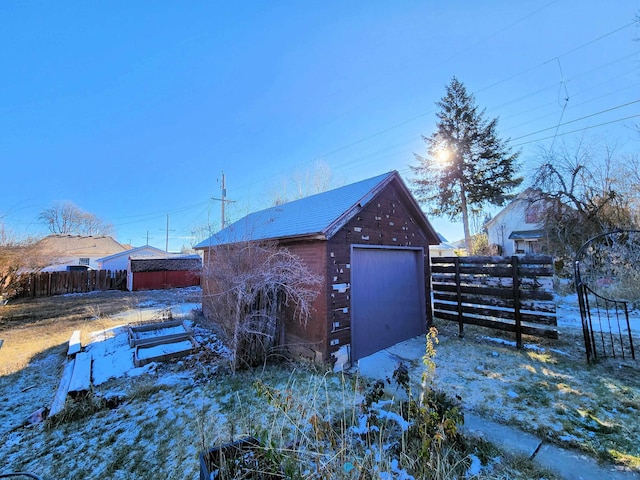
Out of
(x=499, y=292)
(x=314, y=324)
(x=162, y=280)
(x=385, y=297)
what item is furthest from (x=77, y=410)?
(x=162, y=280)

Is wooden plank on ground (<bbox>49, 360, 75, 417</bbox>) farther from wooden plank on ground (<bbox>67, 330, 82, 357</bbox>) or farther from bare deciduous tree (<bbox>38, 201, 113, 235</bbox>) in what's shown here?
bare deciduous tree (<bbox>38, 201, 113, 235</bbox>)

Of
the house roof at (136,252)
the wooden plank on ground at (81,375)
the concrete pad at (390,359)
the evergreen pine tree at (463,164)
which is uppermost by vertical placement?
the evergreen pine tree at (463,164)

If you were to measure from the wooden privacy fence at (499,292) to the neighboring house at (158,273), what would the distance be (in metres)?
15.2

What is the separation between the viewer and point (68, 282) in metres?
16.7

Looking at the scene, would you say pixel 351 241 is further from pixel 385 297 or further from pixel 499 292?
pixel 499 292

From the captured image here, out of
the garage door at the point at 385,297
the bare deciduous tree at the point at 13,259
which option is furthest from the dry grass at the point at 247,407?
the bare deciduous tree at the point at 13,259

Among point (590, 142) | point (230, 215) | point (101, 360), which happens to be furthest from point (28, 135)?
point (590, 142)

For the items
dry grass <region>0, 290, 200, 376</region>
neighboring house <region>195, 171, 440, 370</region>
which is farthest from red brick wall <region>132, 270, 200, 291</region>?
neighboring house <region>195, 171, 440, 370</region>

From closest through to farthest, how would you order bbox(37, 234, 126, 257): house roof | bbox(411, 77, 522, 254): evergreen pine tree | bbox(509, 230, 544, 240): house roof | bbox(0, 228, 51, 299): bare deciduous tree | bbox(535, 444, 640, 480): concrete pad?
bbox(535, 444, 640, 480): concrete pad
bbox(0, 228, 51, 299): bare deciduous tree
bbox(411, 77, 522, 254): evergreen pine tree
bbox(509, 230, 544, 240): house roof
bbox(37, 234, 126, 257): house roof

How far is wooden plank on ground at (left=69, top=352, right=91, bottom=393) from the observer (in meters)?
4.16

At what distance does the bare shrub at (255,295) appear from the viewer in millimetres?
4840

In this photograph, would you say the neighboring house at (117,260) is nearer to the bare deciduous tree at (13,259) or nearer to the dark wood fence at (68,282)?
the dark wood fence at (68,282)

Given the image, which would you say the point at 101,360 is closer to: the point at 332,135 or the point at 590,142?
the point at 332,135

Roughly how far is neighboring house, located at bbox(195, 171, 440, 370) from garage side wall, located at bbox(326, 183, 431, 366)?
0.05 ft
